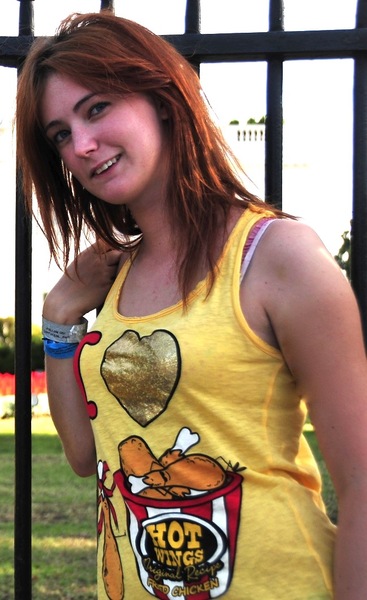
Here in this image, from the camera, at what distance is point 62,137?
188 centimetres

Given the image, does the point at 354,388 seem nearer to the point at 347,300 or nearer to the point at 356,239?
the point at 347,300

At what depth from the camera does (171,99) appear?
178cm

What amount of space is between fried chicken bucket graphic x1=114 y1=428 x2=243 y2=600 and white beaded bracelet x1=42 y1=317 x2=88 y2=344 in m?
0.45

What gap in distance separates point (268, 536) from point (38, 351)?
952 cm

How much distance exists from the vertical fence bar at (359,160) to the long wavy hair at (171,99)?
0.72ft

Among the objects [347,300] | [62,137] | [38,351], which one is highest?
[62,137]

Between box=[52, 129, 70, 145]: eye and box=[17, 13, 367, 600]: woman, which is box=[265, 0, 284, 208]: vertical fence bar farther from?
box=[52, 129, 70, 145]: eye

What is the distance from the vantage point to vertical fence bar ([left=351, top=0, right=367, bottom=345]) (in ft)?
6.04

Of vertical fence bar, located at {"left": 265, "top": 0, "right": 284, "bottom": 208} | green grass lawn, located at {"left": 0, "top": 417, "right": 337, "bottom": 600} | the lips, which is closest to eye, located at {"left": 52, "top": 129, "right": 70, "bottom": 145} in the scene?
the lips

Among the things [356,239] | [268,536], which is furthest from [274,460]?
[356,239]

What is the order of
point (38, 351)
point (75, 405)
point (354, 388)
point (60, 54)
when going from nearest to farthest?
point (354, 388) → point (60, 54) → point (75, 405) → point (38, 351)

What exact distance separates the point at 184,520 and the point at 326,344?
41 centimetres

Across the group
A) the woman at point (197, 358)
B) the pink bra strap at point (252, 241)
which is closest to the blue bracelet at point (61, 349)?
the woman at point (197, 358)

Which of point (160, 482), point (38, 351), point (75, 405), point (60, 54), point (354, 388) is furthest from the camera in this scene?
point (38, 351)
